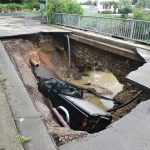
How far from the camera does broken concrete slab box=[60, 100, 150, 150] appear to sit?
3777mm

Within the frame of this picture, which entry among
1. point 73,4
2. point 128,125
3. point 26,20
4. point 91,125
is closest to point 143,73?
point 91,125

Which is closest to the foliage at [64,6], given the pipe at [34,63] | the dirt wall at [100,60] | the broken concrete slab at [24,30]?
the broken concrete slab at [24,30]

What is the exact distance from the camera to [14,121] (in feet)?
13.8

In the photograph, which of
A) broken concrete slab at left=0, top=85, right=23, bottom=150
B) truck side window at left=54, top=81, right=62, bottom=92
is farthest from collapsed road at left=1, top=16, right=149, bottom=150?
truck side window at left=54, top=81, right=62, bottom=92

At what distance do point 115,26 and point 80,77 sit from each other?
12.4 ft

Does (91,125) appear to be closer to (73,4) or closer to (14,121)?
(14,121)

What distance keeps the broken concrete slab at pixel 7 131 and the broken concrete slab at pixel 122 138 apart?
0.68m

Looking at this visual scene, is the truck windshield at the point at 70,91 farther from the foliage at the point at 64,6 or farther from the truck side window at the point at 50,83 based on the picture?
the foliage at the point at 64,6

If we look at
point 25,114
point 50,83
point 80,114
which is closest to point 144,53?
point 50,83

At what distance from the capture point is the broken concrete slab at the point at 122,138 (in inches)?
149

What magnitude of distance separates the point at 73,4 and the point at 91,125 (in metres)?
12.7

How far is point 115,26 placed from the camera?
38.9 feet

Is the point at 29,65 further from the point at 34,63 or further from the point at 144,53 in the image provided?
the point at 144,53

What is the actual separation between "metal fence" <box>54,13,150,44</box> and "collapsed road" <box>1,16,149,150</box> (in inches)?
48.6
